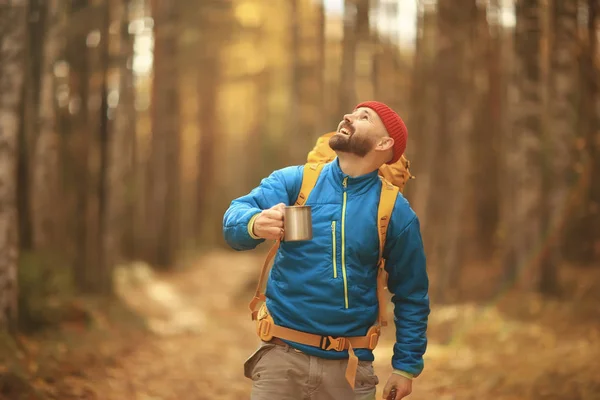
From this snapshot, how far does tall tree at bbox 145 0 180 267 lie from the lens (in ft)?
62.5

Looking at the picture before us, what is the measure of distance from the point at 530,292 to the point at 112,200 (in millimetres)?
6985

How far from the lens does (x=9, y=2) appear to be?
22.8 feet

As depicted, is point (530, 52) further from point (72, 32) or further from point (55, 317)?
point (55, 317)

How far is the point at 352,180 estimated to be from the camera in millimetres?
3568

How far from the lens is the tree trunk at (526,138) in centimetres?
1150

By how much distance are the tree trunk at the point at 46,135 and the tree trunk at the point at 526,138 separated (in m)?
7.23

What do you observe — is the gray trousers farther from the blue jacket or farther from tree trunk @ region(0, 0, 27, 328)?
tree trunk @ region(0, 0, 27, 328)

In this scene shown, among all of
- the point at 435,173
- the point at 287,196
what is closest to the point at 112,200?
the point at 435,173

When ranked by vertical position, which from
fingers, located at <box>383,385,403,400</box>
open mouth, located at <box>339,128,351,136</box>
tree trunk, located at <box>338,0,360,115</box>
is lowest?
fingers, located at <box>383,385,403,400</box>

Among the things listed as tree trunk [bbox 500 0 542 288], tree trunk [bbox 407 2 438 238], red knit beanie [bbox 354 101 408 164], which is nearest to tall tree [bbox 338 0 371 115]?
tree trunk [bbox 407 2 438 238]

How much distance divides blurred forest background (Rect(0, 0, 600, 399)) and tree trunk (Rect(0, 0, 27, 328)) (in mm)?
14

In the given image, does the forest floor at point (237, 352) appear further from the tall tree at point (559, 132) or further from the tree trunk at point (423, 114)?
the tree trunk at point (423, 114)

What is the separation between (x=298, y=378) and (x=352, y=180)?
1015mm

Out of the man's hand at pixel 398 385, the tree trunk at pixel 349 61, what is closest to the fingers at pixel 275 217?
the man's hand at pixel 398 385
